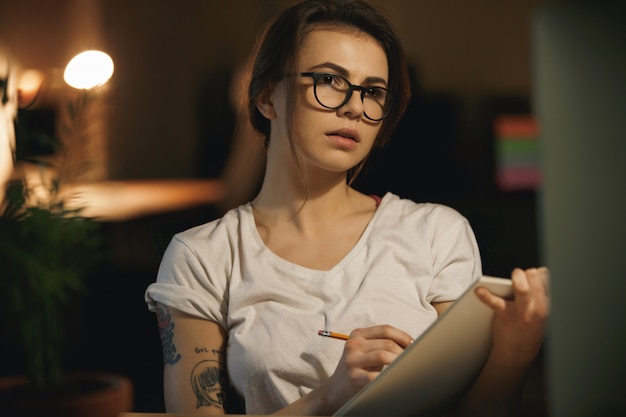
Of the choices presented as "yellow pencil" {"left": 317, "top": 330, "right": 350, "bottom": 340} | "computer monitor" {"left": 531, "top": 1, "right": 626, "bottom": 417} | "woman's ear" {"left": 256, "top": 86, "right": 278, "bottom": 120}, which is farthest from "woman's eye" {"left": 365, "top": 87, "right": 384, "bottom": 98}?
"computer monitor" {"left": 531, "top": 1, "right": 626, "bottom": 417}

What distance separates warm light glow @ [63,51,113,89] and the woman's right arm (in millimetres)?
455

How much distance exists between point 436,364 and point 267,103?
672 millimetres

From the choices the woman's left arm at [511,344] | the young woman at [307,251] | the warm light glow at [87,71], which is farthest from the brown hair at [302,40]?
the woman's left arm at [511,344]

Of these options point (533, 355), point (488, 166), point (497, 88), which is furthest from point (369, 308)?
point (497, 88)

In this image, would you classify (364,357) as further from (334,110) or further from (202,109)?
(202,109)

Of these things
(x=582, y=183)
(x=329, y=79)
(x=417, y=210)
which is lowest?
(x=417, y=210)

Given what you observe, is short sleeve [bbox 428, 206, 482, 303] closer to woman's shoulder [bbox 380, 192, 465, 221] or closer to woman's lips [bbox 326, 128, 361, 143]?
woman's shoulder [bbox 380, 192, 465, 221]

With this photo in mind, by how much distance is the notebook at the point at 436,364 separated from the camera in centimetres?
77

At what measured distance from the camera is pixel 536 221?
1919mm

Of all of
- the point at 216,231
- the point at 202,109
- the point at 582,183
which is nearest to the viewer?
the point at 582,183

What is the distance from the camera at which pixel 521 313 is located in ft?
2.80

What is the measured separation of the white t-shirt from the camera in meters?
1.19

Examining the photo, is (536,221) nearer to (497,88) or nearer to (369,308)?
(369,308)

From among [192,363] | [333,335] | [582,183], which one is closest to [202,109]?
[192,363]
